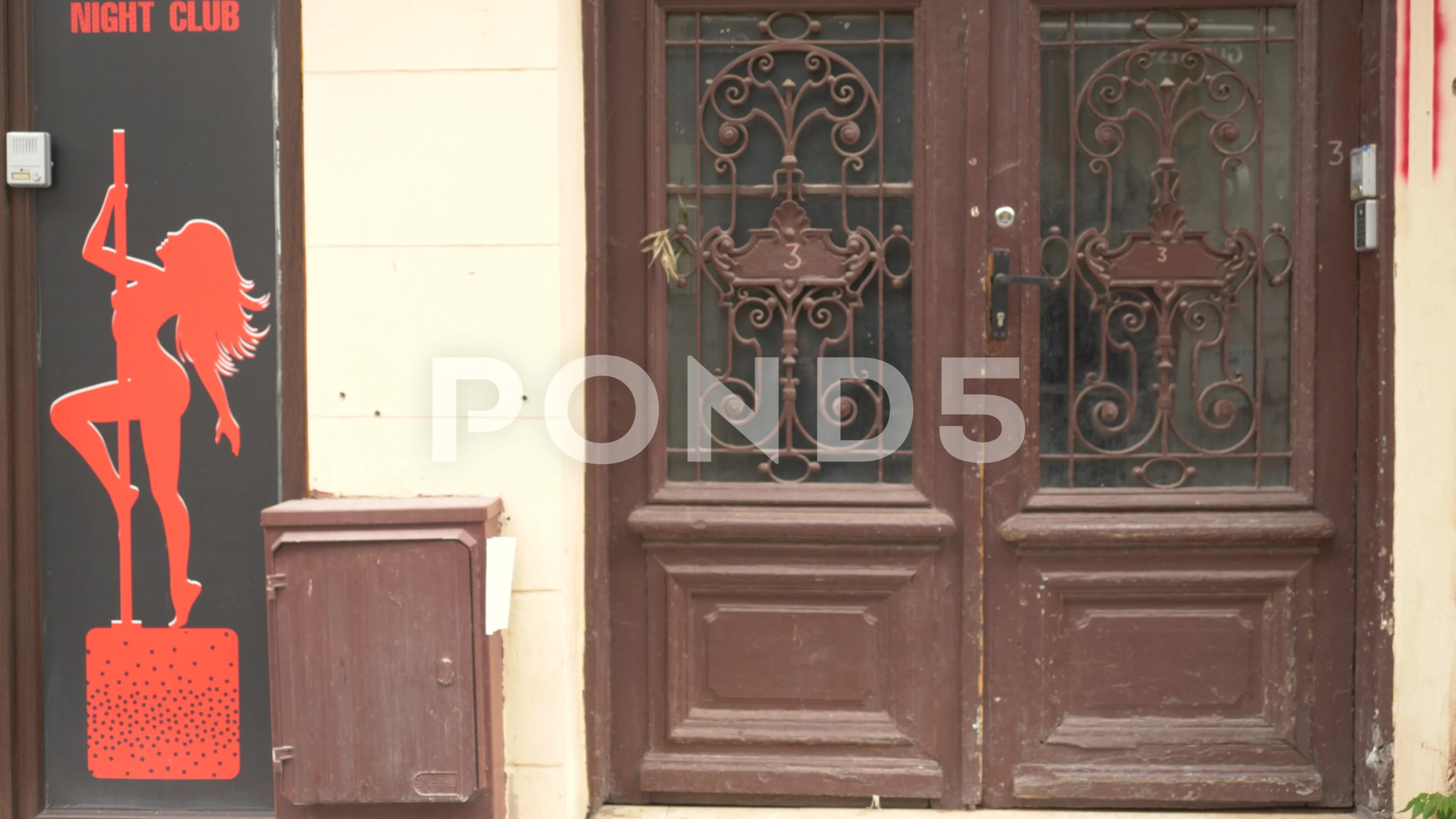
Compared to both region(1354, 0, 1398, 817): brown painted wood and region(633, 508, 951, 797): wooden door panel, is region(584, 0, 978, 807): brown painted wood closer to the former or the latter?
region(633, 508, 951, 797): wooden door panel

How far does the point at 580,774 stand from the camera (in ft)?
10.2

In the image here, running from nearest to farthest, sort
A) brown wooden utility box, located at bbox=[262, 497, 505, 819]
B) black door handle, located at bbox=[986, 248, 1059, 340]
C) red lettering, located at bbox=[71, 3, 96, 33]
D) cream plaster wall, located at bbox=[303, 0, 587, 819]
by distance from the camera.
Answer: brown wooden utility box, located at bbox=[262, 497, 505, 819], cream plaster wall, located at bbox=[303, 0, 587, 819], red lettering, located at bbox=[71, 3, 96, 33], black door handle, located at bbox=[986, 248, 1059, 340]

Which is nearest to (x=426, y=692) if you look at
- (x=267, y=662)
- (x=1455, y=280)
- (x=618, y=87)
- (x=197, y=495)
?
(x=267, y=662)

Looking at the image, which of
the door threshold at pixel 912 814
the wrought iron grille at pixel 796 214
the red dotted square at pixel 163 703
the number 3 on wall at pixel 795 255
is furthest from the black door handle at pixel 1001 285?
the red dotted square at pixel 163 703

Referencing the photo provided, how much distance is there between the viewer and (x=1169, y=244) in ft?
10.2

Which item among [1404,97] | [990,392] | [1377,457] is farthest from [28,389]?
[1404,97]

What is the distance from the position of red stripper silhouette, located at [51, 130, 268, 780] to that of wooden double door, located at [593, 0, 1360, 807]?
1.06 m

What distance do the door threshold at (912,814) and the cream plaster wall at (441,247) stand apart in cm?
57

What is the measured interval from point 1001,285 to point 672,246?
38.7 inches

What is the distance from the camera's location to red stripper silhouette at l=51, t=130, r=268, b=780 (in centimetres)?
293

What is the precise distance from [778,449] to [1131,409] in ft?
3.48

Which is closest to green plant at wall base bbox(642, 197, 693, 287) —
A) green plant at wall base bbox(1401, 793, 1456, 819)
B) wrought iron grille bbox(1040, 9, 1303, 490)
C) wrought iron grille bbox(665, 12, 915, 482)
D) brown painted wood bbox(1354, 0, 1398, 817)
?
wrought iron grille bbox(665, 12, 915, 482)

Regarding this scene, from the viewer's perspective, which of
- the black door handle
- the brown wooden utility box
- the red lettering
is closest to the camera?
the brown wooden utility box

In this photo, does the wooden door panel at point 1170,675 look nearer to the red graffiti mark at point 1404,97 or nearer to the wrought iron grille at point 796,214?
the wrought iron grille at point 796,214
